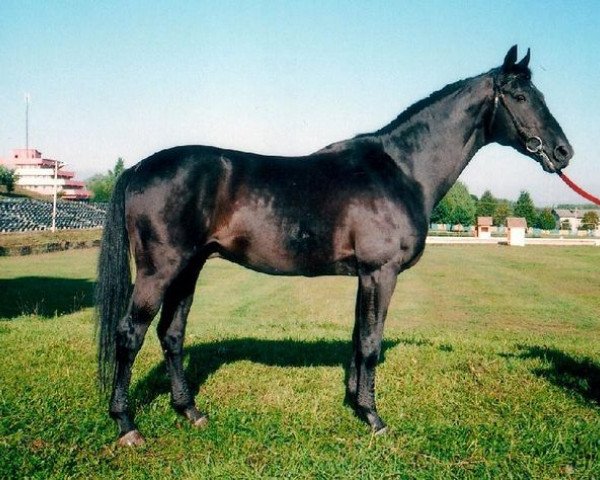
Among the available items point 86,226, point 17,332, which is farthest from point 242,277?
point 86,226

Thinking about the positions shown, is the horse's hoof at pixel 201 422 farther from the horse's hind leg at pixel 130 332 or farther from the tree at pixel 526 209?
the tree at pixel 526 209

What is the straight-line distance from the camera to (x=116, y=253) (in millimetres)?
4520

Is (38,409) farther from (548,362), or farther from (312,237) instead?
(548,362)

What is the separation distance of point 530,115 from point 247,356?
440 centimetres

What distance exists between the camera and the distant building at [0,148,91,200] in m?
121

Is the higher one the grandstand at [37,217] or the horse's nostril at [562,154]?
the horse's nostril at [562,154]

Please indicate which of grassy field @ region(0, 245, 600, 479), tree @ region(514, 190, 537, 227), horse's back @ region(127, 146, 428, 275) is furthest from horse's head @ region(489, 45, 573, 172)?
tree @ region(514, 190, 537, 227)

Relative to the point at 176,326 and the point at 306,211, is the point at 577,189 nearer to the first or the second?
the point at 306,211

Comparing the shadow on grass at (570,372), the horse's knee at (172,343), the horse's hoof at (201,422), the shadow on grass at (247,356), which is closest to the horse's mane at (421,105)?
the horse's knee at (172,343)

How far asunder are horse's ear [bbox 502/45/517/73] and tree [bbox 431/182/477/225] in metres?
96.2

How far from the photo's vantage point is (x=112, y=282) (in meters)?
4.50

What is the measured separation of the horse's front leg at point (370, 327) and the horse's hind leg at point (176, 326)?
1566 mm

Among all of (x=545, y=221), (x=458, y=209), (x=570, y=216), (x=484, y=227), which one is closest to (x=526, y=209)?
(x=545, y=221)

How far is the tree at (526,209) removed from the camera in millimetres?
115312
